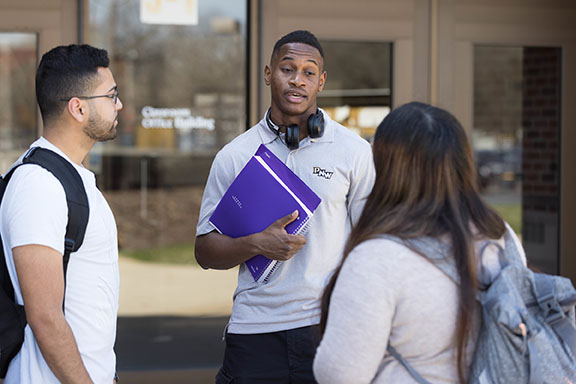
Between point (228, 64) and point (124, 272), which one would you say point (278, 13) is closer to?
point (228, 64)

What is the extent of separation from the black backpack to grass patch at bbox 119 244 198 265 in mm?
5443

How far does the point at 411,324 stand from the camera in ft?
5.73

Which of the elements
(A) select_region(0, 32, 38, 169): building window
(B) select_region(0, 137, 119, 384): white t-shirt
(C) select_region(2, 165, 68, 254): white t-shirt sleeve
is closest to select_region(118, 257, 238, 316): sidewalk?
(A) select_region(0, 32, 38, 169): building window

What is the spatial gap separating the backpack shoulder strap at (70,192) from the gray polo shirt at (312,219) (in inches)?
33.6

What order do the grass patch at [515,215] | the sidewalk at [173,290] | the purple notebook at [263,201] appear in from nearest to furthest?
1. the purple notebook at [263,201]
2. the grass patch at [515,215]
3. the sidewalk at [173,290]

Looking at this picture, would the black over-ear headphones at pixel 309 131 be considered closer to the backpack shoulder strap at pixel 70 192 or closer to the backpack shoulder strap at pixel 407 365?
the backpack shoulder strap at pixel 70 192

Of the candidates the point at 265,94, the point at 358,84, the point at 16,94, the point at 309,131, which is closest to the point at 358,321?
the point at 309,131

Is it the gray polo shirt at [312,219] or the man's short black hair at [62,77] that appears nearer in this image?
the man's short black hair at [62,77]

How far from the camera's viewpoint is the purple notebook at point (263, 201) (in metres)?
2.73

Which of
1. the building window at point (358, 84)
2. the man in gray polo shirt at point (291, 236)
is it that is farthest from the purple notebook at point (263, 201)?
the building window at point (358, 84)

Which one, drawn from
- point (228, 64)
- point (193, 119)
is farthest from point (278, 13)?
point (228, 64)

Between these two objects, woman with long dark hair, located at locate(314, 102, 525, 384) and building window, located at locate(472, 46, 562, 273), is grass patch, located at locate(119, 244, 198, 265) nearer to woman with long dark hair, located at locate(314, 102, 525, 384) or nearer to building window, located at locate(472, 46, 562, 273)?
building window, located at locate(472, 46, 562, 273)

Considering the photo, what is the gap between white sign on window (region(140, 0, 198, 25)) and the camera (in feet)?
19.9

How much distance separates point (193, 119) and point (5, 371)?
479 centimetres
